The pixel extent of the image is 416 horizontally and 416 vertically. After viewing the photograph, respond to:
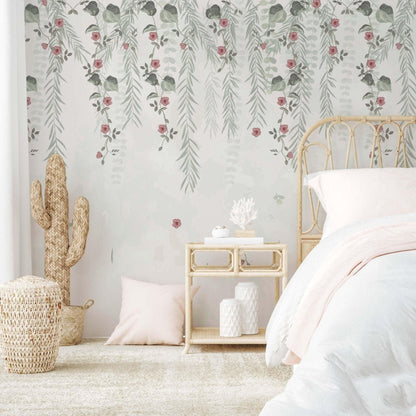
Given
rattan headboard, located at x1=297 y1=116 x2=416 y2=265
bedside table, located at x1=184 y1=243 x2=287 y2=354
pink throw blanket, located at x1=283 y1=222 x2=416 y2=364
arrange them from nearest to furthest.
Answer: pink throw blanket, located at x1=283 y1=222 x2=416 y2=364 < bedside table, located at x1=184 y1=243 x2=287 y2=354 < rattan headboard, located at x1=297 y1=116 x2=416 y2=265

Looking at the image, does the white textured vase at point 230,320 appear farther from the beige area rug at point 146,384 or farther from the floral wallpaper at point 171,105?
the floral wallpaper at point 171,105

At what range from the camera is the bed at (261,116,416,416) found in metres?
1.38

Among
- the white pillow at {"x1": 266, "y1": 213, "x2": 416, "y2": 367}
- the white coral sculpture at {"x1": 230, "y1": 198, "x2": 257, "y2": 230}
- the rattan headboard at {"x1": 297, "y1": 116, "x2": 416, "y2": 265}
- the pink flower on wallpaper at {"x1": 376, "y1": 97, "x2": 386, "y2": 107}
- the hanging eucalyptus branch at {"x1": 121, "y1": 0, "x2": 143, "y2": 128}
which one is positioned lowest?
the white pillow at {"x1": 266, "y1": 213, "x2": 416, "y2": 367}

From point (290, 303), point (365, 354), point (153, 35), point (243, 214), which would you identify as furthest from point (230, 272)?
point (365, 354)

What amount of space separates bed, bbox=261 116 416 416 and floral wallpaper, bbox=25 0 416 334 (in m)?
0.19

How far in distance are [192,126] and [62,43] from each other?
87cm

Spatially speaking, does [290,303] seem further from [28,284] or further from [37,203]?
[37,203]

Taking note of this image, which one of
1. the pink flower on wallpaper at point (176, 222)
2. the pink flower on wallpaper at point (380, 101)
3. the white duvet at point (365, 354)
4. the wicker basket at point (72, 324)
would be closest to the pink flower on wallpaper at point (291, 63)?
the pink flower on wallpaper at point (380, 101)

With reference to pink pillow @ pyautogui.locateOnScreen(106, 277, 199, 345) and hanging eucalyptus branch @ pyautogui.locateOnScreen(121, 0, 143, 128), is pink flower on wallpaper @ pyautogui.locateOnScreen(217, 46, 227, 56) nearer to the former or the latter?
hanging eucalyptus branch @ pyautogui.locateOnScreen(121, 0, 143, 128)

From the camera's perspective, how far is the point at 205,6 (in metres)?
3.88

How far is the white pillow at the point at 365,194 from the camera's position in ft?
10.5

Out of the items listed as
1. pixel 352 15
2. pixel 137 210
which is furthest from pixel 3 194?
pixel 352 15

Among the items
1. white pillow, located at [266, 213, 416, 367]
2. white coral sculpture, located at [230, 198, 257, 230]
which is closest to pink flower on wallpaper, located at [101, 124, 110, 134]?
white coral sculpture, located at [230, 198, 257, 230]

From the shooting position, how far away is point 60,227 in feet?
12.1
